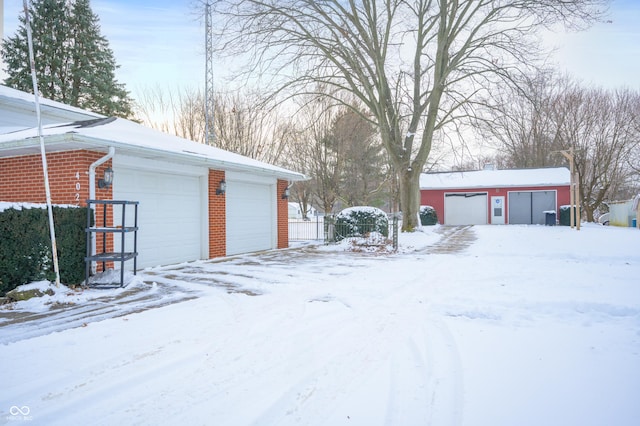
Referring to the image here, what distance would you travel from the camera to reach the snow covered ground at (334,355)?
2.67 metres

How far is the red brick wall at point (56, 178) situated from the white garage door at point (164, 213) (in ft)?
2.05

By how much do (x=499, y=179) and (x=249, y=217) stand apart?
21620 millimetres

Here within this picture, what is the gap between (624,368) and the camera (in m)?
3.26

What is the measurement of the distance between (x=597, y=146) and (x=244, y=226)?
26422 millimetres

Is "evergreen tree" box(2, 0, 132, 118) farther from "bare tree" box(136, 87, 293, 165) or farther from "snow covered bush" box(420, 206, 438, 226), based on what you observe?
"snow covered bush" box(420, 206, 438, 226)

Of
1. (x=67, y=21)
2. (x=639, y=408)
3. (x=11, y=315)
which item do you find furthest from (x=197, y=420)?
(x=67, y=21)

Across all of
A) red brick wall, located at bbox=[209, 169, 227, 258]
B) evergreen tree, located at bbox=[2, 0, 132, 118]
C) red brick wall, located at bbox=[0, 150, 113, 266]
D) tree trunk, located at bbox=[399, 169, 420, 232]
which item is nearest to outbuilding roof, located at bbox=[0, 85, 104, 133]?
red brick wall, located at bbox=[0, 150, 113, 266]

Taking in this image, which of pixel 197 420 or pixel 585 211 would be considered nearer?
pixel 197 420

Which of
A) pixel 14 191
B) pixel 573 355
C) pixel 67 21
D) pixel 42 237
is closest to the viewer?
pixel 573 355

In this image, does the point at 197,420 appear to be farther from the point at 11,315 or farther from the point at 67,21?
the point at 67,21

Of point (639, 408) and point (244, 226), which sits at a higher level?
point (244, 226)

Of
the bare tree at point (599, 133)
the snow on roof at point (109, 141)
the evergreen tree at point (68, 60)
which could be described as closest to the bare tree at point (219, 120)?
the evergreen tree at point (68, 60)

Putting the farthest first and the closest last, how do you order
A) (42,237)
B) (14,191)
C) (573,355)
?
(14,191) < (42,237) < (573,355)

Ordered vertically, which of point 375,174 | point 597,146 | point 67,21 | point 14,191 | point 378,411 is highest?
point 67,21
